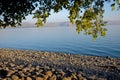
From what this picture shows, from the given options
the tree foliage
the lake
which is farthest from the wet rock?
the lake

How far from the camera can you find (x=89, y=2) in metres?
12.3

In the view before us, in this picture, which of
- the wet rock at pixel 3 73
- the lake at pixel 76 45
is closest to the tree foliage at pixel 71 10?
the wet rock at pixel 3 73

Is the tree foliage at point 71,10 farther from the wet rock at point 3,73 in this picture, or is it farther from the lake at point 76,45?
the lake at point 76,45

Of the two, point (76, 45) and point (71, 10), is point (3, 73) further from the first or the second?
point (76, 45)

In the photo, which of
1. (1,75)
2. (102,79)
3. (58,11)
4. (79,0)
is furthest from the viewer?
(102,79)

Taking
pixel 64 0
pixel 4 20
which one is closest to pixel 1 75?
pixel 4 20

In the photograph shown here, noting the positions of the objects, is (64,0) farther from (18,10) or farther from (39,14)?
(18,10)

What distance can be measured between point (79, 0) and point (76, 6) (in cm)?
37

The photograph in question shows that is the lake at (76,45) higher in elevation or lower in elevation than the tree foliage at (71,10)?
lower

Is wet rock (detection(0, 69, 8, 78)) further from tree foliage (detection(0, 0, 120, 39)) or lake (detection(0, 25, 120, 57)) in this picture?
lake (detection(0, 25, 120, 57))

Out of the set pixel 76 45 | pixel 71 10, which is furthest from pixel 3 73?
pixel 76 45

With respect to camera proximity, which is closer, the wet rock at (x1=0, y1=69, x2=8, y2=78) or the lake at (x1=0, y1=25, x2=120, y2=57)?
the wet rock at (x1=0, y1=69, x2=8, y2=78)

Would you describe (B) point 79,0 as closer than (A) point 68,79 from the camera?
Yes

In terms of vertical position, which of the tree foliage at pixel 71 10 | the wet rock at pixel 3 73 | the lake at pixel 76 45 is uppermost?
the tree foliage at pixel 71 10
